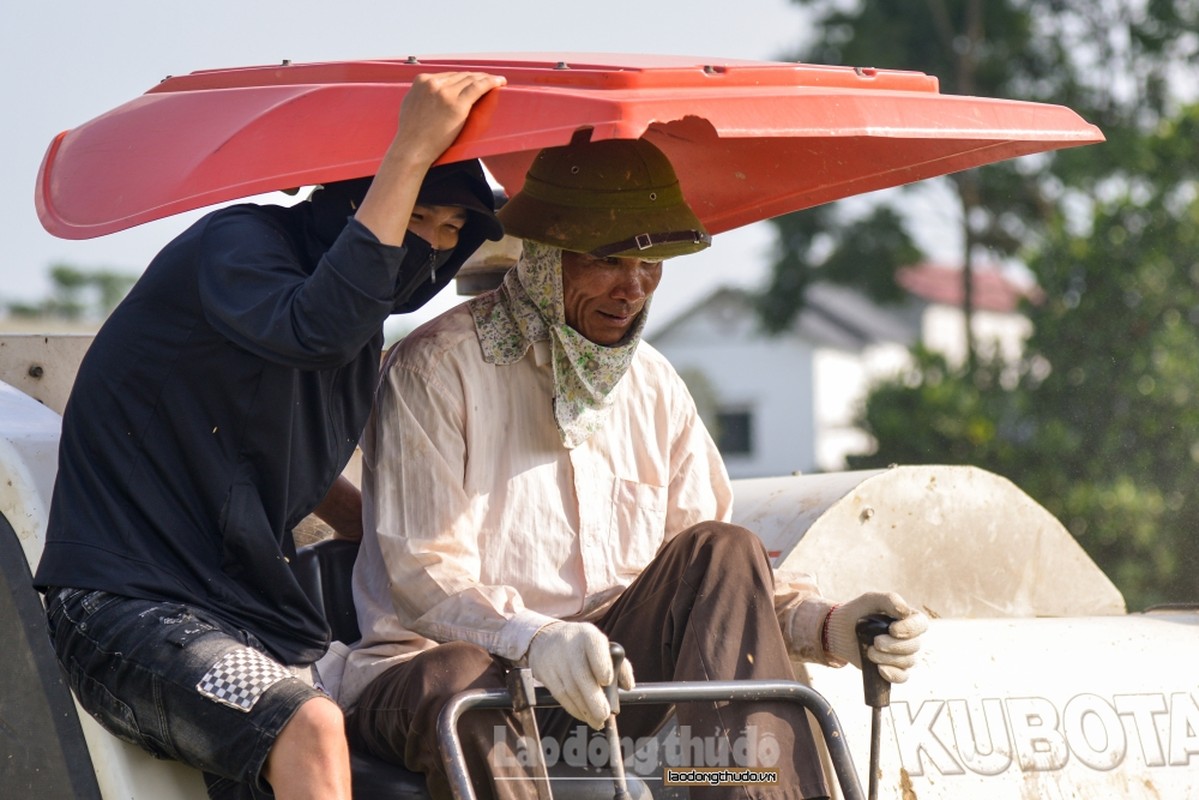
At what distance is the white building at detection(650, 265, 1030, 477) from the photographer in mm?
38344

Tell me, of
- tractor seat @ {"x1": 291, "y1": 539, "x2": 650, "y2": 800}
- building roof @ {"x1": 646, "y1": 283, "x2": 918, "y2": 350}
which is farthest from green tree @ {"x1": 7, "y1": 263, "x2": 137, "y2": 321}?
tractor seat @ {"x1": 291, "y1": 539, "x2": 650, "y2": 800}

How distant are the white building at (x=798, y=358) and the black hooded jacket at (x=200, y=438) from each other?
3466 centimetres

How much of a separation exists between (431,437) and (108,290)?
57.1 meters

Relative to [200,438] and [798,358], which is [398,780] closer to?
[200,438]

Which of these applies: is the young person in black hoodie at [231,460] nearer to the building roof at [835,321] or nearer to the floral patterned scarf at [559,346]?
the floral patterned scarf at [559,346]

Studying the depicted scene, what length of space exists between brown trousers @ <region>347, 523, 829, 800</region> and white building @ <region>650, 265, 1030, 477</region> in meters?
34.3

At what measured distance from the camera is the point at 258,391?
246 cm

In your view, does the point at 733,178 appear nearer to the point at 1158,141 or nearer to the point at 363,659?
the point at 363,659

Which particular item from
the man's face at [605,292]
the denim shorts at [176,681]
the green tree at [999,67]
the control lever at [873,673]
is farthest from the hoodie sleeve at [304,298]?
the green tree at [999,67]

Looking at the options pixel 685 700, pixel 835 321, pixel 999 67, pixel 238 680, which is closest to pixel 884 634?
pixel 685 700

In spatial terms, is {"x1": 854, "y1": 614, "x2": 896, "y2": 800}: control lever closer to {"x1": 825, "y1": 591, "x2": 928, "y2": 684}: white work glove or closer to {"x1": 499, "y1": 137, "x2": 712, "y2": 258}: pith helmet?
{"x1": 825, "y1": 591, "x2": 928, "y2": 684}: white work glove

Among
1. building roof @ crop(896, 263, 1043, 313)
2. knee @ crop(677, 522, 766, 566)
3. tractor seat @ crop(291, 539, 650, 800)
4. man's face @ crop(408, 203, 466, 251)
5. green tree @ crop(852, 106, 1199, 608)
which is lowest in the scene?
building roof @ crop(896, 263, 1043, 313)

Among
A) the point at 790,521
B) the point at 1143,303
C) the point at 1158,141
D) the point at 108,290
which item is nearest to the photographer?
the point at 790,521

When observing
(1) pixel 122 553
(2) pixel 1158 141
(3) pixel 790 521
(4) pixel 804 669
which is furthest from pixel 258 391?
(2) pixel 1158 141
